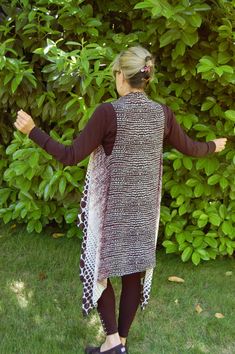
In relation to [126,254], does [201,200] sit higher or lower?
lower

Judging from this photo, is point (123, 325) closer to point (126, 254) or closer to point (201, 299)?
point (126, 254)

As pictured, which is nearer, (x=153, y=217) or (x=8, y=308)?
(x=153, y=217)

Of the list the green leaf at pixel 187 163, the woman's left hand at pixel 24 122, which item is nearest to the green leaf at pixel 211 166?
the green leaf at pixel 187 163

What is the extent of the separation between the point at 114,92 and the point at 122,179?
4.00 ft

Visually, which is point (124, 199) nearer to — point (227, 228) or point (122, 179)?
point (122, 179)

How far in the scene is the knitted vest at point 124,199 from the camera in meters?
2.66

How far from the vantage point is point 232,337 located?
11.4ft

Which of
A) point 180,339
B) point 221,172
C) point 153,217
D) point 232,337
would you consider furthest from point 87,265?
point 221,172

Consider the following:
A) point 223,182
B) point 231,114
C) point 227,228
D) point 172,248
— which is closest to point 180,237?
point 172,248

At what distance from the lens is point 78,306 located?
375 cm

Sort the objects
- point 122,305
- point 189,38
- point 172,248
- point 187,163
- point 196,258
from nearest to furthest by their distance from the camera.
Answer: point 122,305
point 189,38
point 187,163
point 196,258
point 172,248

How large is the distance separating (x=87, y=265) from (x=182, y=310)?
Result: 3.69 feet

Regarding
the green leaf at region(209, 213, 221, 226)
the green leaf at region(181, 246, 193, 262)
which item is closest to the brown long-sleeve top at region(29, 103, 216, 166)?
the green leaf at region(209, 213, 221, 226)

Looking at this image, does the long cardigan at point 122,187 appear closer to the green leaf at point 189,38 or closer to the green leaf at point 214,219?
the green leaf at point 189,38
